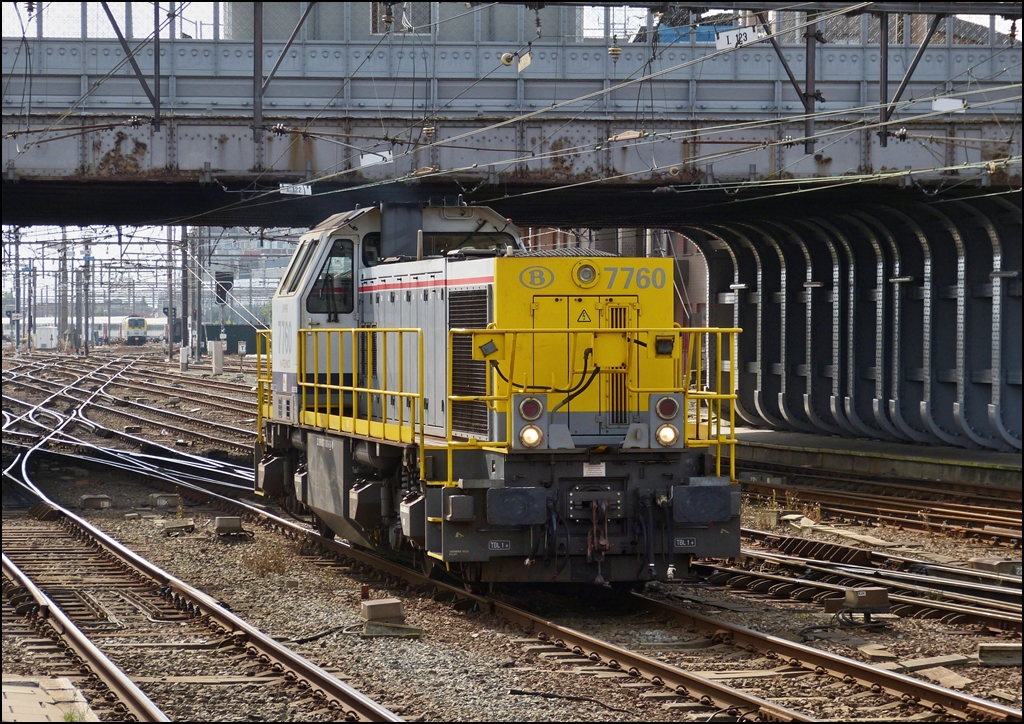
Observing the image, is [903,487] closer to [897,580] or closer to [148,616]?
[897,580]

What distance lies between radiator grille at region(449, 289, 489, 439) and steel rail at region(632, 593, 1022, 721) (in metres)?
2.23

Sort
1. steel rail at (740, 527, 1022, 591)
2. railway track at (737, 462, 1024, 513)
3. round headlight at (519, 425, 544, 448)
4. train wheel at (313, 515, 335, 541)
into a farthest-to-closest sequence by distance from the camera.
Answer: railway track at (737, 462, 1024, 513) < train wheel at (313, 515, 335, 541) < steel rail at (740, 527, 1022, 591) < round headlight at (519, 425, 544, 448)

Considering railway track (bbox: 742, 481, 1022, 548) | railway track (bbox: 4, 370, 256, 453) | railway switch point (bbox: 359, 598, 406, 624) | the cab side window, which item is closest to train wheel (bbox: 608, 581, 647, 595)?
railway switch point (bbox: 359, 598, 406, 624)

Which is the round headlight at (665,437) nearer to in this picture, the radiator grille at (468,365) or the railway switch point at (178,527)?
the radiator grille at (468,365)

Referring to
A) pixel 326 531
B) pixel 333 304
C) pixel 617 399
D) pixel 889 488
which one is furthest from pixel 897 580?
pixel 889 488

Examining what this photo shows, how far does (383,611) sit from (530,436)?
1.68 meters

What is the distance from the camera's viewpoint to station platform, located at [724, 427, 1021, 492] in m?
17.6

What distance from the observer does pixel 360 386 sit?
1212cm

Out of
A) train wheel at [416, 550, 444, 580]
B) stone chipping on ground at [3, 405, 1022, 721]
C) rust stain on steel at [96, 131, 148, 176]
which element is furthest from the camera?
rust stain on steel at [96, 131, 148, 176]

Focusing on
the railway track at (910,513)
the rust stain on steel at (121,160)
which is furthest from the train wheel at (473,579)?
the rust stain on steel at (121,160)

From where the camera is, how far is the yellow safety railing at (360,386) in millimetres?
10109

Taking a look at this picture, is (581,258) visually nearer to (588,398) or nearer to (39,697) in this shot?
(588,398)

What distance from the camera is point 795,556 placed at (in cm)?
1220

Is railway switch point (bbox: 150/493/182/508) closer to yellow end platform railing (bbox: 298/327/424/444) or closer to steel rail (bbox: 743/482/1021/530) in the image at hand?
yellow end platform railing (bbox: 298/327/424/444)
